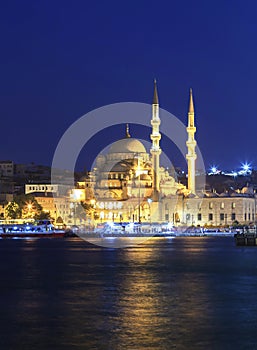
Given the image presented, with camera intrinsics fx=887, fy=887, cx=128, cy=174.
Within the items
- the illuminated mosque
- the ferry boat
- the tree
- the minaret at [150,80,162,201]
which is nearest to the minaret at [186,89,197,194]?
the illuminated mosque

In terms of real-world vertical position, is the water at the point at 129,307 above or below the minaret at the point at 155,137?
below

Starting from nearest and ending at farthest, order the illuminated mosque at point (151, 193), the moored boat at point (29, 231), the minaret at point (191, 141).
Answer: the minaret at point (191, 141)
the moored boat at point (29, 231)
the illuminated mosque at point (151, 193)

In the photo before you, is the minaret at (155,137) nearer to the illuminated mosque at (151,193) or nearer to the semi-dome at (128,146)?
the illuminated mosque at (151,193)

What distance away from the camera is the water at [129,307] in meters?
14.3

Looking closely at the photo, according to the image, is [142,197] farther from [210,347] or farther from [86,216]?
[210,347]

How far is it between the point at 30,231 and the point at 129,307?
60.0 metres

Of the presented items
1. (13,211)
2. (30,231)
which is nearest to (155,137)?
(30,231)

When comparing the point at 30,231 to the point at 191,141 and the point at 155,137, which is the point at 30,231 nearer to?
the point at 155,137

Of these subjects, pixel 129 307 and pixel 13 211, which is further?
pixel 13 211

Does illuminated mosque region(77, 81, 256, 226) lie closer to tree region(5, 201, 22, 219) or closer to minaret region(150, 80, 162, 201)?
minaret region(150, 80, 162, 201)

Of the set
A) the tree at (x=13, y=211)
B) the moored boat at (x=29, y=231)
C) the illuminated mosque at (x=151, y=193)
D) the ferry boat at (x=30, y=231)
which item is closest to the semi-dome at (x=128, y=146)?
the illuminated mosque at (x=151, y=193)

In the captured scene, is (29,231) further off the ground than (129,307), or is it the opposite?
(29,231)

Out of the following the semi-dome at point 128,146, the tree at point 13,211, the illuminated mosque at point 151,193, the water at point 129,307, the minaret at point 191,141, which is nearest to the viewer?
the water at point 129,307

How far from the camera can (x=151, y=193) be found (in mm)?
83062
